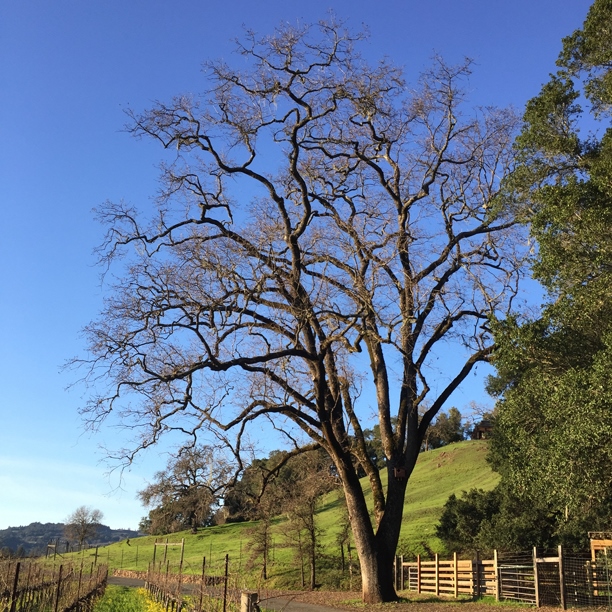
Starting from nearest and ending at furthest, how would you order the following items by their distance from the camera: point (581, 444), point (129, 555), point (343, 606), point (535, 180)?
point (581, 444) → point (535, 180) → point (343, 606) → point (129, 555)

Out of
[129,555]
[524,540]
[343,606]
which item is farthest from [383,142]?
[129,555]

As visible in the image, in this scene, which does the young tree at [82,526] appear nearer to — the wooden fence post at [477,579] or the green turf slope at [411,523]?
the green turf slope at [411,523]

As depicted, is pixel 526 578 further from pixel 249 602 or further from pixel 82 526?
pixel 82 526

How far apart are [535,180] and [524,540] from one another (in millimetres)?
16673

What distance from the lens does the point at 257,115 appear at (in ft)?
51.4

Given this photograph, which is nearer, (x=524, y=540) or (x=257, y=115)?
(x=257, y=115)

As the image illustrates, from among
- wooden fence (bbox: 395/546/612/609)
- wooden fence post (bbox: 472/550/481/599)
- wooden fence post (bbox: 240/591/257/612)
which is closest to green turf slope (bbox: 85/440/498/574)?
wooden fence (bbox: 395/546/612/609)

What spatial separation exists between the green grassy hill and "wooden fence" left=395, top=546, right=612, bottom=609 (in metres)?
5.48

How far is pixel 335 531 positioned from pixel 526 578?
3168cm

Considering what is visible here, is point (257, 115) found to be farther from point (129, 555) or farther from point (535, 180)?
point (129, 555)

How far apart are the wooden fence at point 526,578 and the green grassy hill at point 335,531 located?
5478mm

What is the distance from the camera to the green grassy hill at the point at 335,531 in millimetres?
36281

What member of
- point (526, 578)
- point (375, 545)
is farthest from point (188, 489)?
point (526, 578)

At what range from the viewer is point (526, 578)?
70.3ft
